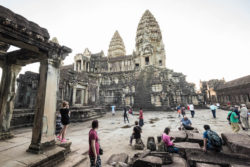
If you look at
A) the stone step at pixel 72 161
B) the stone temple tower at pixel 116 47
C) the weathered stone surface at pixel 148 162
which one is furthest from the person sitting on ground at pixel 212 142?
the stone temple tower at pixel 116 47

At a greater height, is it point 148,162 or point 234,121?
point 234,121

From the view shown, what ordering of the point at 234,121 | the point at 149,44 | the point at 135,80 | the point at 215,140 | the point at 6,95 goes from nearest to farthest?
the point at 215,140 → the point at 6,95 → the point at 234,121 → the point at 135,80 → the point at 149,44

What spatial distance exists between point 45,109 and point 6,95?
2350mm

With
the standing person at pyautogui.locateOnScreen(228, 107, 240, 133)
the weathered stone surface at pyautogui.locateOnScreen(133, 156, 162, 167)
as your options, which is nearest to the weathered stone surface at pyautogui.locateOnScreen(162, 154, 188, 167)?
the weathered stone surface at pyautogui.locateOnScreen(133, 156, 162, 167)

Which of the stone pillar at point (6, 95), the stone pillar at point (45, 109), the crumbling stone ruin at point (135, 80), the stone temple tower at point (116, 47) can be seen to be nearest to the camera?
the stone pillar at point (45, 109)

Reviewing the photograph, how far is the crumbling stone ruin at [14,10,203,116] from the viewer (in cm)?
1258

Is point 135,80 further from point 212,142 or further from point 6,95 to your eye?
point 6,95

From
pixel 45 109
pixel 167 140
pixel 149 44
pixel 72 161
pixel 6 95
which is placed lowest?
pixel 72 161

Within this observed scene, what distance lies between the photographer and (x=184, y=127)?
6516mm

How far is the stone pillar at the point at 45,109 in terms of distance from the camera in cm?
306

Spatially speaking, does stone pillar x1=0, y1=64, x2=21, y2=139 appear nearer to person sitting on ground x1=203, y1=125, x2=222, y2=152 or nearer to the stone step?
the stone step

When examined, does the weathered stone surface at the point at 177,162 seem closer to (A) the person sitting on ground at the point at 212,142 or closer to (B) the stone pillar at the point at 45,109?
(A) the person sitting on ground at the point at 212,142

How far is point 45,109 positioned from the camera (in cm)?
327

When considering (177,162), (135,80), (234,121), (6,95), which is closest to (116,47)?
(135,80)
